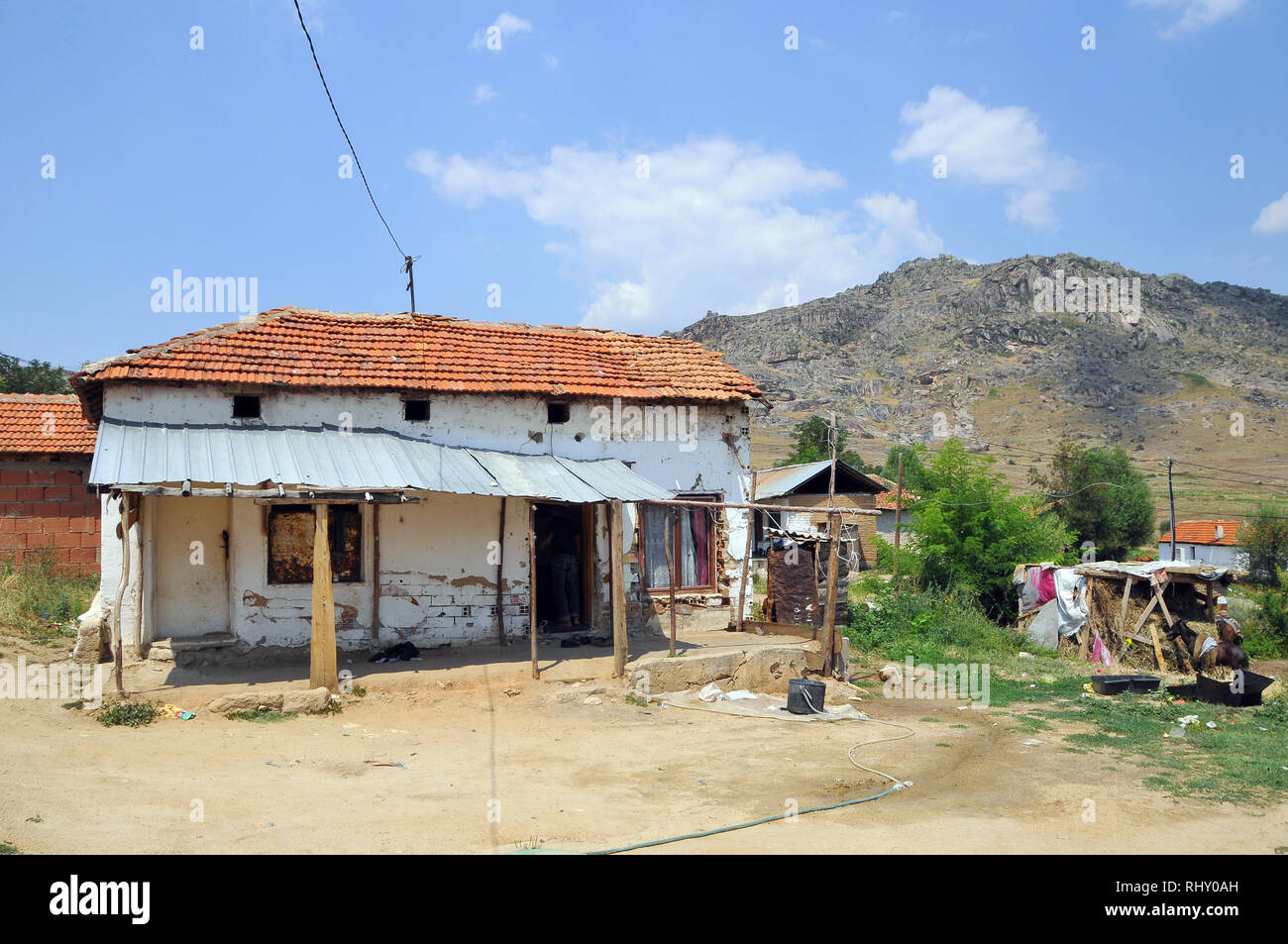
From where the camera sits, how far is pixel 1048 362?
7900cm

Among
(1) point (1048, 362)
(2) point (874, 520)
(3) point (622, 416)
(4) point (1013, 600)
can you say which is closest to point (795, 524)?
(2) point (874, 520)

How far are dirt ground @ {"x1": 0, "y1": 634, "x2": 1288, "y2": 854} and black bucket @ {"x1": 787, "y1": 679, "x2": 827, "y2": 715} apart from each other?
1.66 ft

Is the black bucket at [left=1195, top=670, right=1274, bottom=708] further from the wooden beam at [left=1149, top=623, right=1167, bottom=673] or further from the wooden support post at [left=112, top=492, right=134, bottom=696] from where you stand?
the wooden support post at [left=112, top=492, right=134, bottom=696]

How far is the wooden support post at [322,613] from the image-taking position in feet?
32.2

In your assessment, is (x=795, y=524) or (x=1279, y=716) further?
(x=795, y=524)

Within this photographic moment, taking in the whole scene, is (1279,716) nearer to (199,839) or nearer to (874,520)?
(199,839)

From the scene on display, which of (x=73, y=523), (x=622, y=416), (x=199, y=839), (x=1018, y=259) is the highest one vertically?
(x=1018, y=259)

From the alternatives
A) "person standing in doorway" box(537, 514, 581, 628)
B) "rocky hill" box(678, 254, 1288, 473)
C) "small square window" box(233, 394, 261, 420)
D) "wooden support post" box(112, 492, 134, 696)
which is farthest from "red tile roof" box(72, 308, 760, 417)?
"rocky hill" box(678, 254, 1288, 473)

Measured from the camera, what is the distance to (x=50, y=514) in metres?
15.9

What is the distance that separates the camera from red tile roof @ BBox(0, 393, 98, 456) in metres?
15.8

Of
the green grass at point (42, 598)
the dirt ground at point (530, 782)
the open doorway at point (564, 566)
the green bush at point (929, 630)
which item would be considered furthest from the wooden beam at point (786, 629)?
the green grass at point (42, 598)

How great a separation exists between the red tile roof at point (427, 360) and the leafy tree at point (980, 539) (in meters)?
6.90

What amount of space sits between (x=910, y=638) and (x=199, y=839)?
1285 cm

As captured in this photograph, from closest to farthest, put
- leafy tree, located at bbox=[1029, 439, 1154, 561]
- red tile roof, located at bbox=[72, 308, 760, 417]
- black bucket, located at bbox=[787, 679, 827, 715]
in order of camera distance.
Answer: black bucket, located at bbox=[787, 679, 827, 715] < red tile roof, located at bbox=[72, 308, 760, 417] < leafy tree, located at bbox=[1029, 439, 1154, 561]
